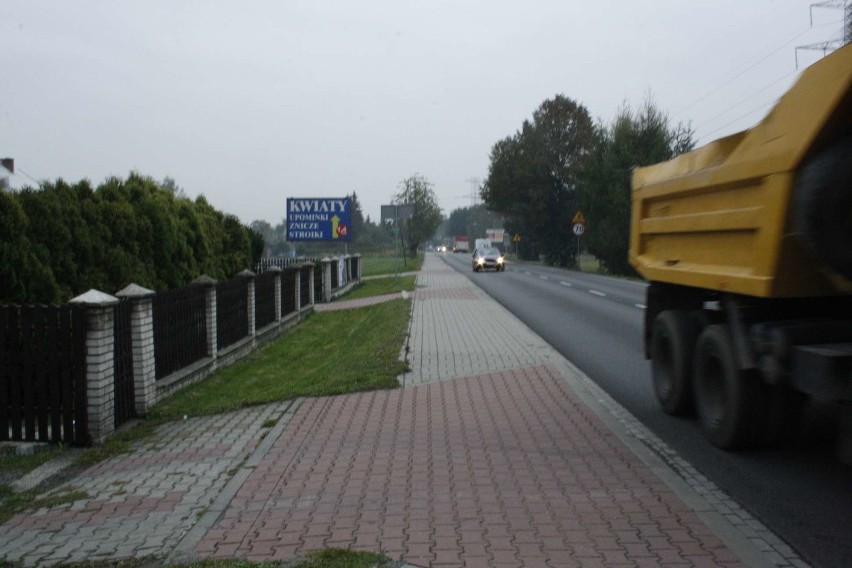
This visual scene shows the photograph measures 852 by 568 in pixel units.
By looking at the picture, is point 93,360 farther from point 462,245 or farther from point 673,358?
point 462,245

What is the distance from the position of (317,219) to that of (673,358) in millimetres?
29009

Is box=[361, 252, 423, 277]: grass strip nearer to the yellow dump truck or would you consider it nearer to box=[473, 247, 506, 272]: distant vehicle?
box=[473, 247, 506, 272]: distant vehicle

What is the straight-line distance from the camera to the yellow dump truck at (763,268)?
5609 mm

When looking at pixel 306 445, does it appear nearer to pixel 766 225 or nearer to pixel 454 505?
pixel 454 505

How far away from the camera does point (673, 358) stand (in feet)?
28.6

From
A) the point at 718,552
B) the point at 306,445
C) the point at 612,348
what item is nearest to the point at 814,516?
the point at 718,552

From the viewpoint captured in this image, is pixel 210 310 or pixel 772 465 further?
pixel 210 310

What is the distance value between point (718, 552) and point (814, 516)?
3.53ft

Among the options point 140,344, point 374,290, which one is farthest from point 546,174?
point 140,344

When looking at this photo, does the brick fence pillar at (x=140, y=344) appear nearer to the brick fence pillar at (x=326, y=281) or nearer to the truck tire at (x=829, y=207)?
Answer: the truck tire at (x=829, y=207)

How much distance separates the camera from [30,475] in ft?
23.6

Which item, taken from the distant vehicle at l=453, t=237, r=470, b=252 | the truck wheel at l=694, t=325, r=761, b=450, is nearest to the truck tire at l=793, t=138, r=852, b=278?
the truck wheel at l=694, t=325, r=761, b=450

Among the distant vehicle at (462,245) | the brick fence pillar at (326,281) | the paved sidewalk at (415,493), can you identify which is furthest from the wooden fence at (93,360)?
the distant vehicle at (462,245)

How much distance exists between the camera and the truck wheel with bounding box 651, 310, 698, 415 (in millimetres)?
8492
